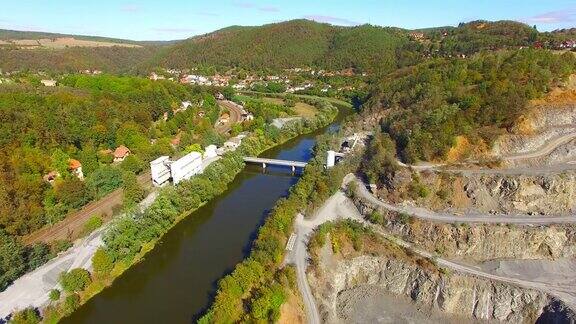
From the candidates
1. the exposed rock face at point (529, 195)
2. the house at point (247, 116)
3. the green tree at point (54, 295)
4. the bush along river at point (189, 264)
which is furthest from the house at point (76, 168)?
the exposed rock face at point (529, 195)

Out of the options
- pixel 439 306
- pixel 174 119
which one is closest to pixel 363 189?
pixel 439 306

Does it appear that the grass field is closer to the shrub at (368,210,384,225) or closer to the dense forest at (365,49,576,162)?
the dense forest at (365,49,576,162)

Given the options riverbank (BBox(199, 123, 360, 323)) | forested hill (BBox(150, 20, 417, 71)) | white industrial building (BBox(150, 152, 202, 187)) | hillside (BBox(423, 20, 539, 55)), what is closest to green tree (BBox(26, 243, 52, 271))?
riverbank (BBox(199, 123, 360, 323))

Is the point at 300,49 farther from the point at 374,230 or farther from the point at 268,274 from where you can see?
the point at 268,274

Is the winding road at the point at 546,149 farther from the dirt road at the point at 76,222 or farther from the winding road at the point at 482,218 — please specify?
the dirt road at the point at 76,222

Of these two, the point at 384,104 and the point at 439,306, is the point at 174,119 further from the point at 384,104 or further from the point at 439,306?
the point at 439,306
